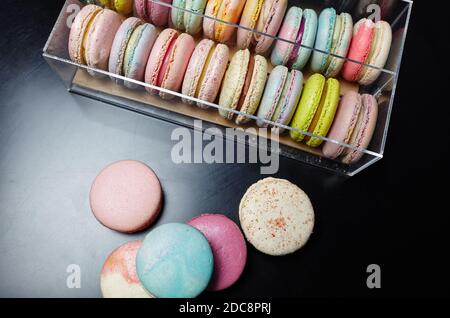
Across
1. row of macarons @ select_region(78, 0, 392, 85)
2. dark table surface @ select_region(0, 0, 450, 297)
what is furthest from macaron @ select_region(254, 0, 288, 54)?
dark table surface @ select_region(0, 0, 450, 297)

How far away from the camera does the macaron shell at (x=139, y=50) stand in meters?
1.04

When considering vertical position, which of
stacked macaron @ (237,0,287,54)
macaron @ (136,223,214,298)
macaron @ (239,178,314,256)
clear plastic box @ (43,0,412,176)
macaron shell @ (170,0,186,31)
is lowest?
macaron @ (136,223,214,298)

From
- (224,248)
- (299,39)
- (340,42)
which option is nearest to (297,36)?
(299,39)

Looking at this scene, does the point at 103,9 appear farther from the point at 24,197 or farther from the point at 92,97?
the point at 24,197

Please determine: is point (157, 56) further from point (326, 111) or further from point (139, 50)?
point (326, 111)

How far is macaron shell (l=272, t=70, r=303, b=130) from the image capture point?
1040 mm

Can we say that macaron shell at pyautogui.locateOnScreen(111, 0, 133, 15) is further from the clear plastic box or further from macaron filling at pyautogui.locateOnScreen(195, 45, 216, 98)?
macaron filling at pyautogui.locateOnScreen(195, 45, 216, 98)

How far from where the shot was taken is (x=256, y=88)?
1.03 m

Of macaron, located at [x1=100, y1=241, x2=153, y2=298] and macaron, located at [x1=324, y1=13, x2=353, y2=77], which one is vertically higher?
macaron, located at [x1=324, y1=13, x2=353, y2=77]

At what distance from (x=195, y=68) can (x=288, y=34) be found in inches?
9.9

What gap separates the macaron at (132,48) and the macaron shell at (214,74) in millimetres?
153

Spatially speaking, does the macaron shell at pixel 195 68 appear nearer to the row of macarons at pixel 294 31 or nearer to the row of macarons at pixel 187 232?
the row of macarons at pixel 294 31

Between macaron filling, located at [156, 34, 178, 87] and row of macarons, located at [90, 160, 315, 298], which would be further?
macaron filling, located at [156, 34, 178, 87]

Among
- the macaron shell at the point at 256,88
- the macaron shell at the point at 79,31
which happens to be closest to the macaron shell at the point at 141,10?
the macaron shell at the point at 79,31
